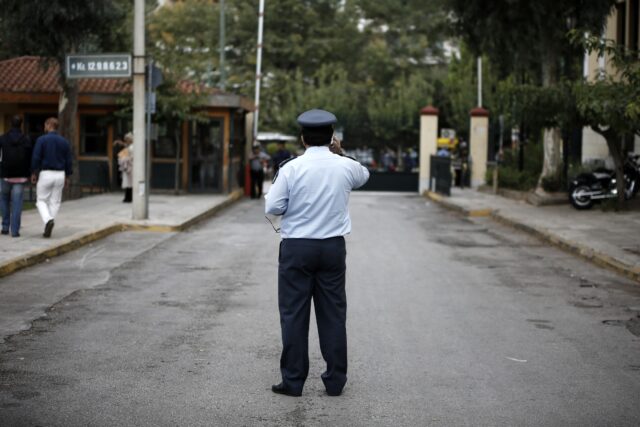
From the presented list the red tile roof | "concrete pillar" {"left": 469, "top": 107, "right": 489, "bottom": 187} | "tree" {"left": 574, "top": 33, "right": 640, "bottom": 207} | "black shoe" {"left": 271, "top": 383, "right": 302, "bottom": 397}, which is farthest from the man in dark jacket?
"concrete pillar" {"left": 469, "top": 107, "right": 489, "bottom": 187}

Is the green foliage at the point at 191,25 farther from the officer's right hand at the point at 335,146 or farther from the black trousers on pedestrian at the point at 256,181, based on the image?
the officer's right hand at the point at 335,146

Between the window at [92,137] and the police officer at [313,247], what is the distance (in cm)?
2595

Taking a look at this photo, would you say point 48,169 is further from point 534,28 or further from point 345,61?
point 345,61

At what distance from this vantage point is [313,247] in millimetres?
6648

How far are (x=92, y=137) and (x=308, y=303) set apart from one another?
26.3 meters

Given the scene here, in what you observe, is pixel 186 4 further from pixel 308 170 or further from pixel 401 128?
pixel 308 170

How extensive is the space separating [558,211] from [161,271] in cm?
1288

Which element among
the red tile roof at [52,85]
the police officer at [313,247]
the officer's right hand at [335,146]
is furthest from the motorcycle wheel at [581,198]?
the police officer at [313,247]

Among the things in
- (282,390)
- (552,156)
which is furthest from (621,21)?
(282,390)

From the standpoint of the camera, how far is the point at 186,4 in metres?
69.2

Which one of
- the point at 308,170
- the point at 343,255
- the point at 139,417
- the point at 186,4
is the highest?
the point at 186,4

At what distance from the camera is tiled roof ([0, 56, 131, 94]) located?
3044 centimetres

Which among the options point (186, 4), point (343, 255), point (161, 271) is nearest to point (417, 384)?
point (343, 255)

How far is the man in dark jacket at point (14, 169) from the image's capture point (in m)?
15.8
